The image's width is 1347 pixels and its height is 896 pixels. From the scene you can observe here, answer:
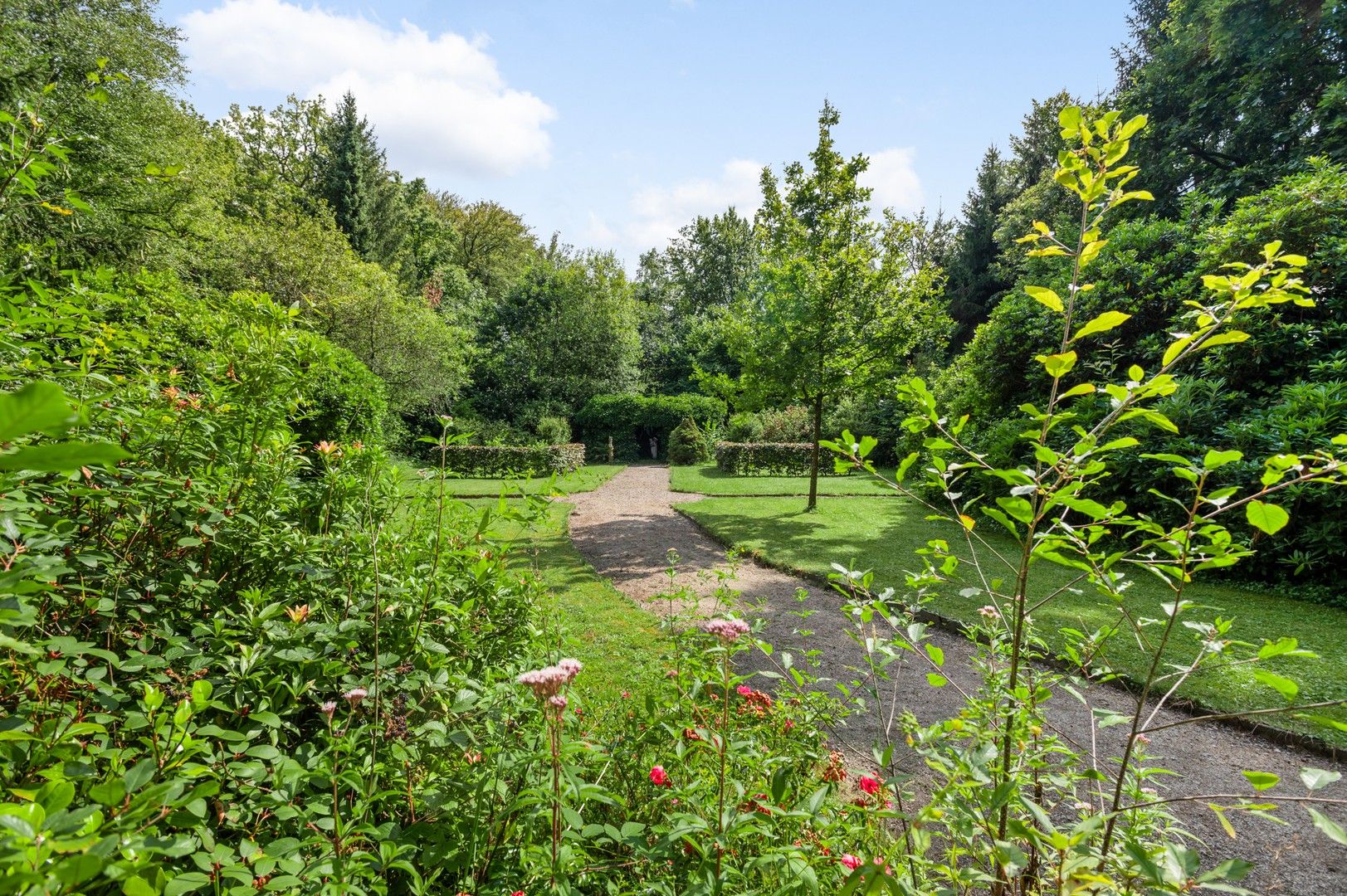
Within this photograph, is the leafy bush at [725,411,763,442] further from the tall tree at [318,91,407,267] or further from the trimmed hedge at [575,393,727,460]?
the tall tree at [318,91,407,267]

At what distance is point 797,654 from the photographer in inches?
174

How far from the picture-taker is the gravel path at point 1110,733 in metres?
2.48

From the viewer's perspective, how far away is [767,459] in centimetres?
1802

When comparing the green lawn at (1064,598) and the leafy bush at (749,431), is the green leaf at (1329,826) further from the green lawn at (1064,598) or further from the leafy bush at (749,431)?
the leafy bush at (749,431)

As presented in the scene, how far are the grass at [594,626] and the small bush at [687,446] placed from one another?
13.3 metres

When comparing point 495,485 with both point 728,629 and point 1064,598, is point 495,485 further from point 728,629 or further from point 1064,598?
point 728,629

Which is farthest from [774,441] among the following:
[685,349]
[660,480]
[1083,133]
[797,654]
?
[1083,133]

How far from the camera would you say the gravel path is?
248 cm

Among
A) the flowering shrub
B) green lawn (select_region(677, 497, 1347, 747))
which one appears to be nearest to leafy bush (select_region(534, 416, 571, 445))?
green lawn (select_region(677, 497, 1347, 747))

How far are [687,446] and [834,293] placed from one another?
11.9 metres

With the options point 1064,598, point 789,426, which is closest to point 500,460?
point 789,426

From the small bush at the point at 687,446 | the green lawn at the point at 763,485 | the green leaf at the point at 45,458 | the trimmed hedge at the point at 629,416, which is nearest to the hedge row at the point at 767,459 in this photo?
the green lawn at the point at 763,485

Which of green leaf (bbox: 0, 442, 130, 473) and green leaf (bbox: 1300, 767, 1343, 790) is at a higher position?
green leaf (bbox: 0, 442, 130, 473)

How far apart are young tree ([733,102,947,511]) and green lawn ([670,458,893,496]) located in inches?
129
